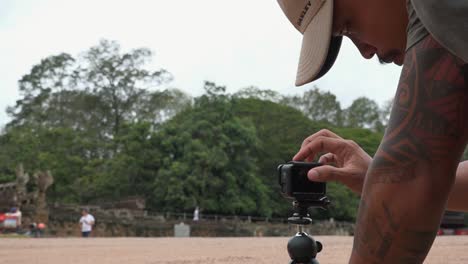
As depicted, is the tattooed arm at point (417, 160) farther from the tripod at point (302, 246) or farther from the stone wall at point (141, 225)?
the stone wall at point (141, 225)

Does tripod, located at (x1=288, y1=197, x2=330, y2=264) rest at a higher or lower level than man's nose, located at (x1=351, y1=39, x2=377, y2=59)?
lower

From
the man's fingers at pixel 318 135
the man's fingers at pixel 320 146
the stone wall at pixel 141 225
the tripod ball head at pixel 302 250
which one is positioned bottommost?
the stone wall at pixel 141 225

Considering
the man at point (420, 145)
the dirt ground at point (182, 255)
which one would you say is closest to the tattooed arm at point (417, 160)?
the man at point (420, 145)

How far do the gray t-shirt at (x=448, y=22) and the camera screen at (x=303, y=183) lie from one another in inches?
25.7

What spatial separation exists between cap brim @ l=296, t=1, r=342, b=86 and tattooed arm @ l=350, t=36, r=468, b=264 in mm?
199

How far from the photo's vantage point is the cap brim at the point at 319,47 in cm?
128

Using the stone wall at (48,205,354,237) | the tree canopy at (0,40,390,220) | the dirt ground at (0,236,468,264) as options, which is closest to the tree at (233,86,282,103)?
the tree canopy at (0,40,390,220)

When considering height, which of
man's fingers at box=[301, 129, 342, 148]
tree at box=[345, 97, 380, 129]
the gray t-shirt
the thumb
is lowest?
the thumb

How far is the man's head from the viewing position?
128cm

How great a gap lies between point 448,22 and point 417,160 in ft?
0.76

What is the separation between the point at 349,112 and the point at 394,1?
210 feet

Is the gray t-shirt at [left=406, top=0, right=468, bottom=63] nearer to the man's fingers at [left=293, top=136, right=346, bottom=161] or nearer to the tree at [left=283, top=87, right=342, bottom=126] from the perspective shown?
the man's fingers at [left=293, top=136, right=346, bottom=161]

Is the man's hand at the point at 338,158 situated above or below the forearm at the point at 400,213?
above

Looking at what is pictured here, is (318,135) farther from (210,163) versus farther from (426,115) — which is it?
(210,163)
